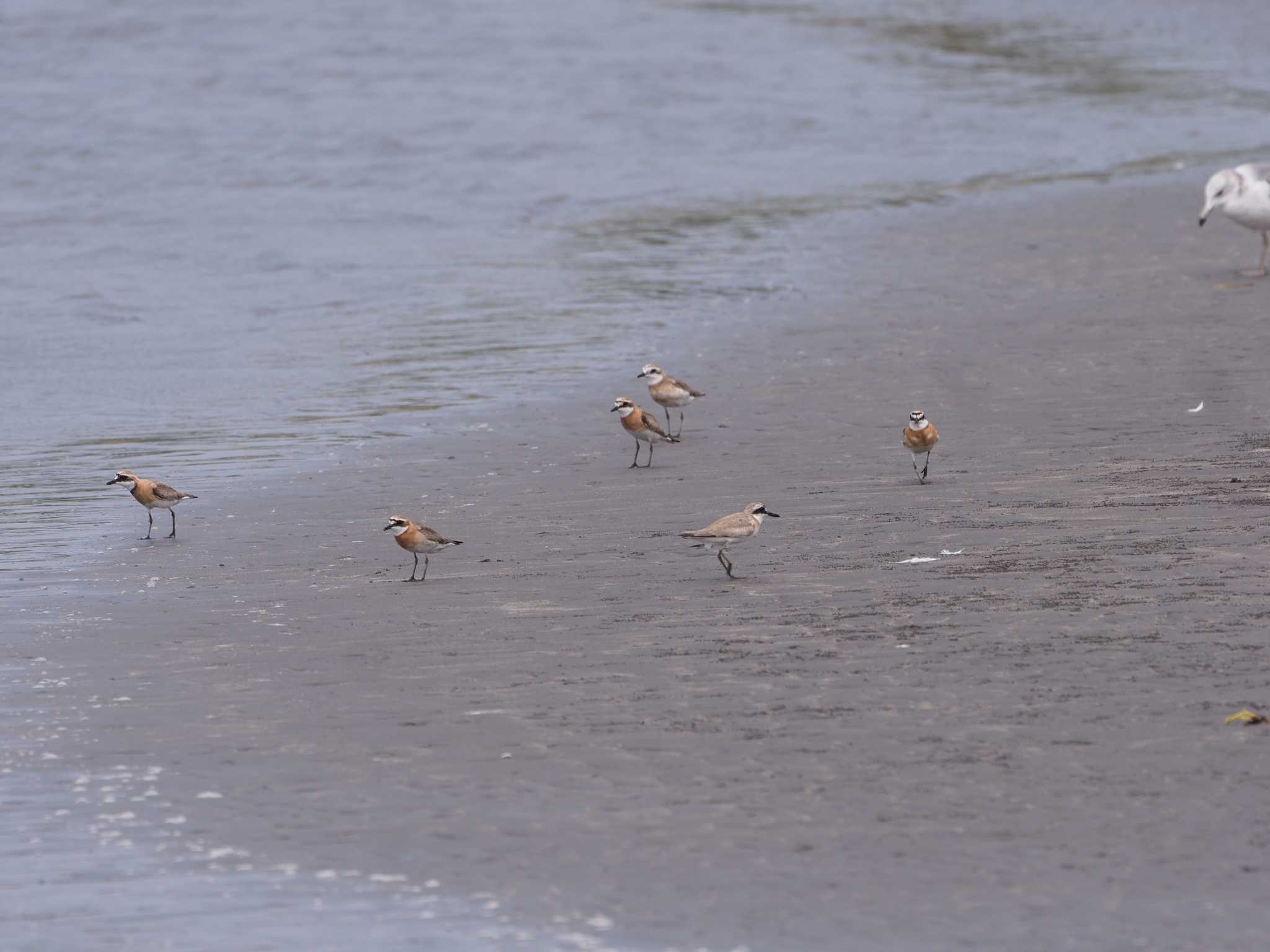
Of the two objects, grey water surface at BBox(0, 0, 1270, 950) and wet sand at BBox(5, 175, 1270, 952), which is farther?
grey water surface at BBox(0, 0, 1270, 950)

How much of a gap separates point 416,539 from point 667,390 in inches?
182

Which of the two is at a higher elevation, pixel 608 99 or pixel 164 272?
pixel 608 99

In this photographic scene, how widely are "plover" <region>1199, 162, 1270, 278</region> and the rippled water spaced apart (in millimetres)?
5277

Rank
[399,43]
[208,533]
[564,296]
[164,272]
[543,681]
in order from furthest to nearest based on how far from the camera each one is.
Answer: [399,43]
[164,272]
[564,296]
[208,533]
[543,681]

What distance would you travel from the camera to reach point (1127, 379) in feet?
53.7

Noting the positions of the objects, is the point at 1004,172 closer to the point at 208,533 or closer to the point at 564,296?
the point at 564,296

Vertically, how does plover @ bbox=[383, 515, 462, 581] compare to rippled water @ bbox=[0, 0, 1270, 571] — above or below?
below

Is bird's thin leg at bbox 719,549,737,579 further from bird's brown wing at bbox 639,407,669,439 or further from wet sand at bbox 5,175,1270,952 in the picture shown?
bird's brown wing at bbox 639,407,669,439

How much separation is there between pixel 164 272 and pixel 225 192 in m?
7.20

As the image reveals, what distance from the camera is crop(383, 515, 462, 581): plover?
11.5 meters

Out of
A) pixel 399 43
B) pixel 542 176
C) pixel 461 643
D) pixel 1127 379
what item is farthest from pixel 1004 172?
pixel 461 643

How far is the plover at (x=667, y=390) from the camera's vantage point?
51.4 feet

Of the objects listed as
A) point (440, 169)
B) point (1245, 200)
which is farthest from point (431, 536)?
point (440, 169)

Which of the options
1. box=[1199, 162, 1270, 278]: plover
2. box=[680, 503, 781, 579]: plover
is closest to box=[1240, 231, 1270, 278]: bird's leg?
box=[1199, 162, 1270, 278]: plover
